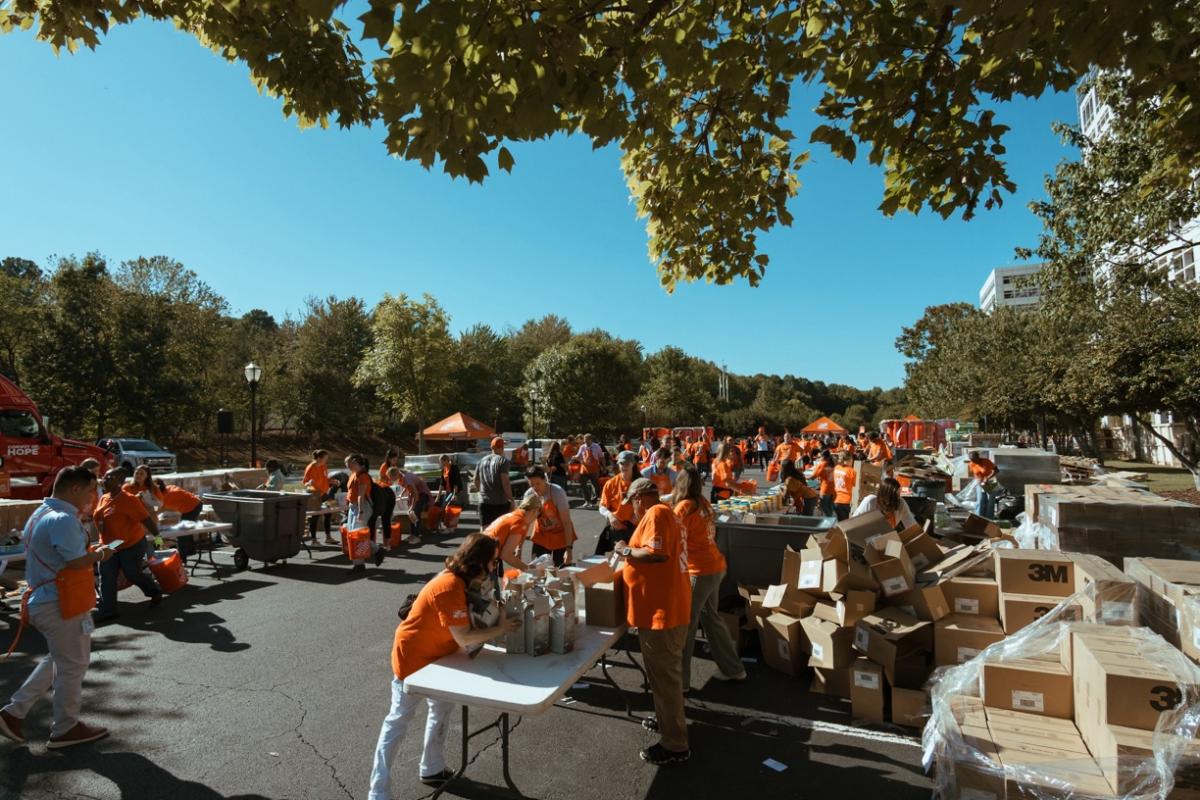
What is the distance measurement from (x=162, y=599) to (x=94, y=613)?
78 centimetres

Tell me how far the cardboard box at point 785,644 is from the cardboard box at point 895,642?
26.2 inches

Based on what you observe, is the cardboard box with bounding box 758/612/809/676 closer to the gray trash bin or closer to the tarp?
the gray trash bin

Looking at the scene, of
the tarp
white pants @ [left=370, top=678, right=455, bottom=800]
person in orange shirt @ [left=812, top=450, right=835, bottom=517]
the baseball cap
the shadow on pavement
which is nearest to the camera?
white pants @ [left=370, top=678, right=455, bottom=800]

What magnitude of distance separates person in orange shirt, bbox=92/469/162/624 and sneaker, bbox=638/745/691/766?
6.36m

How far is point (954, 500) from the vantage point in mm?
14789

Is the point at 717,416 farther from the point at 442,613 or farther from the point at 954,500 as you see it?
the point at 442,613

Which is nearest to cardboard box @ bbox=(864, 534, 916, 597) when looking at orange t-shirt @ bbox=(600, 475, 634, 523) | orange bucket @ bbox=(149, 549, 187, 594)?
orange t-shirt @ bbox=(600, 475, 634, 523)

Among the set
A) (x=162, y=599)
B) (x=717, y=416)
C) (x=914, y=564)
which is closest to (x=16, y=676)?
(x=162, y=599)

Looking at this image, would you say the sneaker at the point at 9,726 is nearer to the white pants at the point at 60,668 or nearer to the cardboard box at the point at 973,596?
the white pants at the point at 60,668

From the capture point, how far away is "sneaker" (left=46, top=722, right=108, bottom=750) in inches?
157

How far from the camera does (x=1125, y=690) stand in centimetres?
288

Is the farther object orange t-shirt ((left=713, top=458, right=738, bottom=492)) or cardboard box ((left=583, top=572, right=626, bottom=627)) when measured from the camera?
orange t-shirt ((left=713, top=458, right=738, bottom=492))

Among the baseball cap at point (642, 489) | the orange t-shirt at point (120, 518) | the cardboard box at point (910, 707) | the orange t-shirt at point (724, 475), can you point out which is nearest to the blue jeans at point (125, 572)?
the orange t-shirt at point (120, 518)

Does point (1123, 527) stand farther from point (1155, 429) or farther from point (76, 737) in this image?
point (1155, 429)
